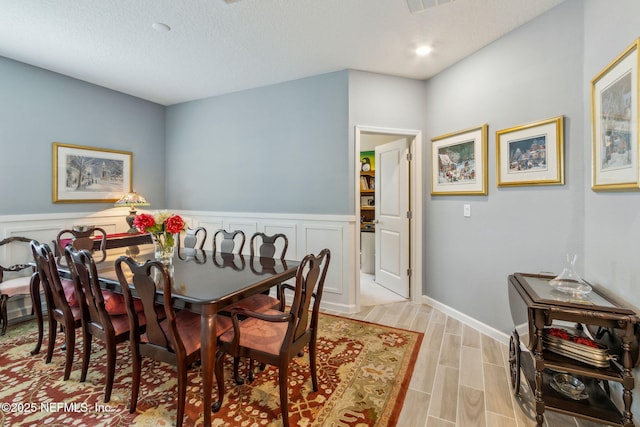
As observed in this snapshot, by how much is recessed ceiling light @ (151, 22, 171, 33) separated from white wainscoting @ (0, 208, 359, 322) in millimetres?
2217

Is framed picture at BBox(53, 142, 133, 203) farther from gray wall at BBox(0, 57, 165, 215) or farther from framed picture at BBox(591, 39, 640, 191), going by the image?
framed picture at BBox(591, 39, 640, 191)

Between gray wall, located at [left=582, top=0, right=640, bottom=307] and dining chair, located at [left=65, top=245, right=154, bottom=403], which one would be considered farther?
dining chair, located at [left=65, top=245, right=154, bottom=403]

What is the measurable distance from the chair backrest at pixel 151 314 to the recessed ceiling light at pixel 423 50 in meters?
2.93

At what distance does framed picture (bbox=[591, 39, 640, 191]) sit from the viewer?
1.51 m

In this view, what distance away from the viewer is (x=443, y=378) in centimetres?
214

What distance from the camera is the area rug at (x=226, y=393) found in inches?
68.4

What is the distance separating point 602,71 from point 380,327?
261 centimetres

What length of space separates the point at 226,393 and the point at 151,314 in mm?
792

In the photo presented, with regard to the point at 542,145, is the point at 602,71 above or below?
above

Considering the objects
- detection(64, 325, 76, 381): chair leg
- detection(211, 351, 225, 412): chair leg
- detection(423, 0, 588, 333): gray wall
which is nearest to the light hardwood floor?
detection(423, 0, 588, 333): gray wall

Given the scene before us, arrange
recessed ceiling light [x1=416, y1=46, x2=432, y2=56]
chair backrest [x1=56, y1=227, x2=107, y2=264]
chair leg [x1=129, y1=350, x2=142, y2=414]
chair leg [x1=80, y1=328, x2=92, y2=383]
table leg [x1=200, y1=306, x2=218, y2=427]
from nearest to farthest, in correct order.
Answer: table leg [x1=200, y1=306, x2=218, y2=427], chair leg [x1=129, y1=350, x2=142, y2=414], chair leg [x1=80, y1=328, x2=92, y2=383], recessed ceiling light [x1=416, y1=46, x2=432, y2=56], chair backrest [x1=56, y1=227, x2=107, y2=264]

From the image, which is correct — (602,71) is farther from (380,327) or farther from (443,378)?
(380,327)

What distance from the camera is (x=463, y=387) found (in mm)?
2033

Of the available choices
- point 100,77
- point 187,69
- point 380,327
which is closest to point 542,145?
point 380,327
